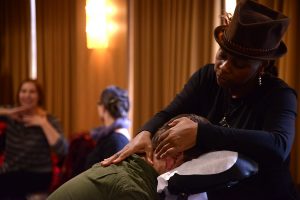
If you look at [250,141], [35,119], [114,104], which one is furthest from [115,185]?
[35,119]

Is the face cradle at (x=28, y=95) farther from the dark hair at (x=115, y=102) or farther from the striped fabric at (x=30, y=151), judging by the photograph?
the dark hair at (x=115, y=102)

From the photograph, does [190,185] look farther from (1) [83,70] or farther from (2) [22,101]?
(1) [83,70]

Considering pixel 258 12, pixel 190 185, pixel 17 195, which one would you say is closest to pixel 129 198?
pixel 190 185

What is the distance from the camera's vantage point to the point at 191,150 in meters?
1.02

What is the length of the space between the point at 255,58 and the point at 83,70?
2.76m

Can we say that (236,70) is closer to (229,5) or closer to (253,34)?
(253,34)

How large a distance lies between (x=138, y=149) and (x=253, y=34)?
1.49 ft

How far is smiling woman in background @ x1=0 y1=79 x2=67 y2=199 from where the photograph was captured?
3005 mm

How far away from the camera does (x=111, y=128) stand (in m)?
2.51

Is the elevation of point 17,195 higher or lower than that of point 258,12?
lower

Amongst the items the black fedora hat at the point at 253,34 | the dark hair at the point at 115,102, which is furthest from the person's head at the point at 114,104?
the black fedora hat at the point at 253,34

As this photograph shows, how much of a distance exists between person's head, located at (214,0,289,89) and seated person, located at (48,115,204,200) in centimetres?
16

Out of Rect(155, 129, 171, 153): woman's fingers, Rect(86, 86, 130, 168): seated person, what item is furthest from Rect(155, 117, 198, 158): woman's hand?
Rect(86, 86, 130, 168): seated person

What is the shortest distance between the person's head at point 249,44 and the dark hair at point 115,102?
160 cm
